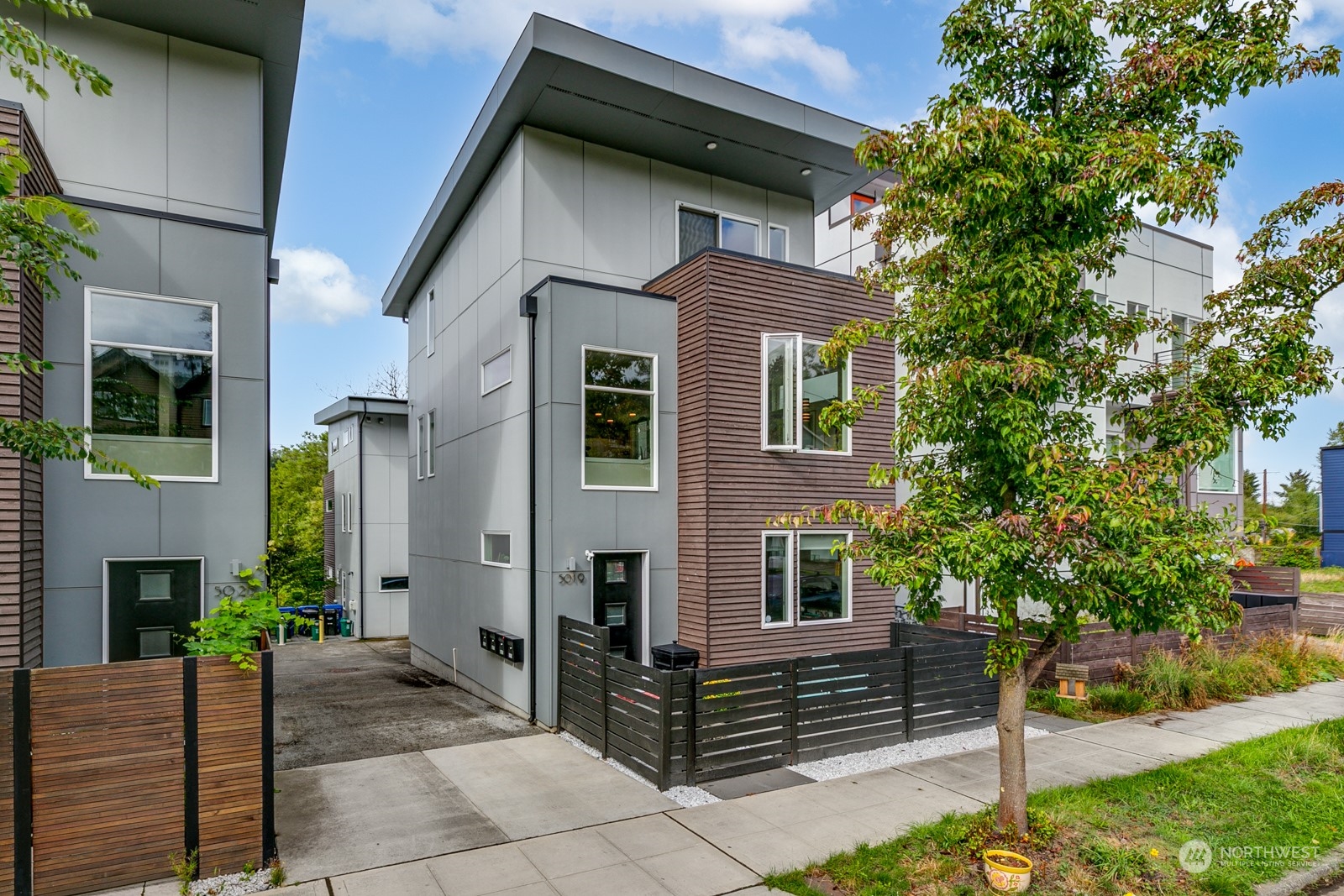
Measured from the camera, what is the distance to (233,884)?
17.8 ft

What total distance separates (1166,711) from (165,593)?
40.3ft

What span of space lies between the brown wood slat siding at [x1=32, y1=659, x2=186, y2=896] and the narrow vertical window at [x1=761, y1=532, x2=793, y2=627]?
22.2ft

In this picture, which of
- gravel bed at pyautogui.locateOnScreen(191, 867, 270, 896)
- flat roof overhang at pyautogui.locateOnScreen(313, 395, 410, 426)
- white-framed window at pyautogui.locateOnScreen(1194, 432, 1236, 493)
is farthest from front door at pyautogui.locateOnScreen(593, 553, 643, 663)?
white-framed window at pyautogui.locateOnScreen(1194, 432, 1236, 493)

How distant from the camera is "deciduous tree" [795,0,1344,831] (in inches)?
200

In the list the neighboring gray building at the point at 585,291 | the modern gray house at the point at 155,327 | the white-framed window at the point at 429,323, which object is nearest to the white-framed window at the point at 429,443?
the white-framed window at the point at 429,323

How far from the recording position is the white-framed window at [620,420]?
Answer: 1007 cm

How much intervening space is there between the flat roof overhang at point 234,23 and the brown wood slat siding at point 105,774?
520cm

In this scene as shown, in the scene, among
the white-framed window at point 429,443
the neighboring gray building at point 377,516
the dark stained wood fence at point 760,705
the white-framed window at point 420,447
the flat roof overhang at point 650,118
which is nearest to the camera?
the dark stained wood fence at point 760,705

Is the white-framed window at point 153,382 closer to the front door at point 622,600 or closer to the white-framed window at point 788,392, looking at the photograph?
the front door at point 622,600

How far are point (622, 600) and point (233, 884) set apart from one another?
17.9ft

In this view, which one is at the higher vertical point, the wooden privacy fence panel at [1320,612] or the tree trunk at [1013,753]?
the tree trunk at [1013,753]

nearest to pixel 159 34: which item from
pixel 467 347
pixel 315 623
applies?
pixel 467 347
